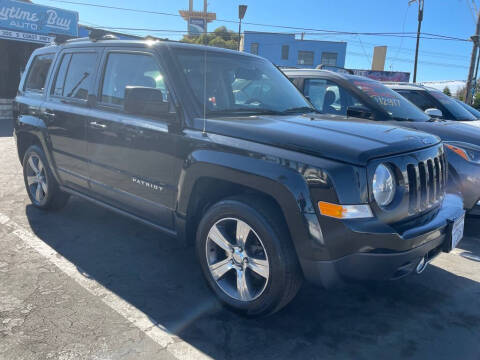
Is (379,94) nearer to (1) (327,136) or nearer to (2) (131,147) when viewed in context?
(1) (327,136)

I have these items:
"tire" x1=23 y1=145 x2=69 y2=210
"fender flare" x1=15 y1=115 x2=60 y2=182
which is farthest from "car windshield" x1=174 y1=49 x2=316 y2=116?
"tire" x1=23 y1=145 x2=69 y2=210

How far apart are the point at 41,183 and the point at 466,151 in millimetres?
4866

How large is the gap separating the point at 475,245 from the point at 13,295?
14.6ft

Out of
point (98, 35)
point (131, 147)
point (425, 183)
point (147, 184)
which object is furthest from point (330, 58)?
point (425, 183)

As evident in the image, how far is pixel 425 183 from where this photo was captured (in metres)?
2.78

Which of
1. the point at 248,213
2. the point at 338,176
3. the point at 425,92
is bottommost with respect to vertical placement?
the point at 248,213

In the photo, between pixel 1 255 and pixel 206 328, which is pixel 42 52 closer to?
pixel 1 255

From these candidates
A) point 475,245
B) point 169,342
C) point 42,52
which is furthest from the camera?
point 42,52

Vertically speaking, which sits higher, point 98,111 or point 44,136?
point 98,111

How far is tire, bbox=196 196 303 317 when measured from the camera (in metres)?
2.57

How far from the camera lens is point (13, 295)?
3.07m

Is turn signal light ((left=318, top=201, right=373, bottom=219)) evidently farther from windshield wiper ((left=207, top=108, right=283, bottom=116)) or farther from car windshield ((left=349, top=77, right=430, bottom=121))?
car windshield ((left=349, top=77, right=430, bottom=121))

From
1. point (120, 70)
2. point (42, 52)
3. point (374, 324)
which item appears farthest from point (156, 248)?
point (42, 52)

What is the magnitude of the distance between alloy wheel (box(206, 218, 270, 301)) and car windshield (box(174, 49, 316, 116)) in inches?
36.3
